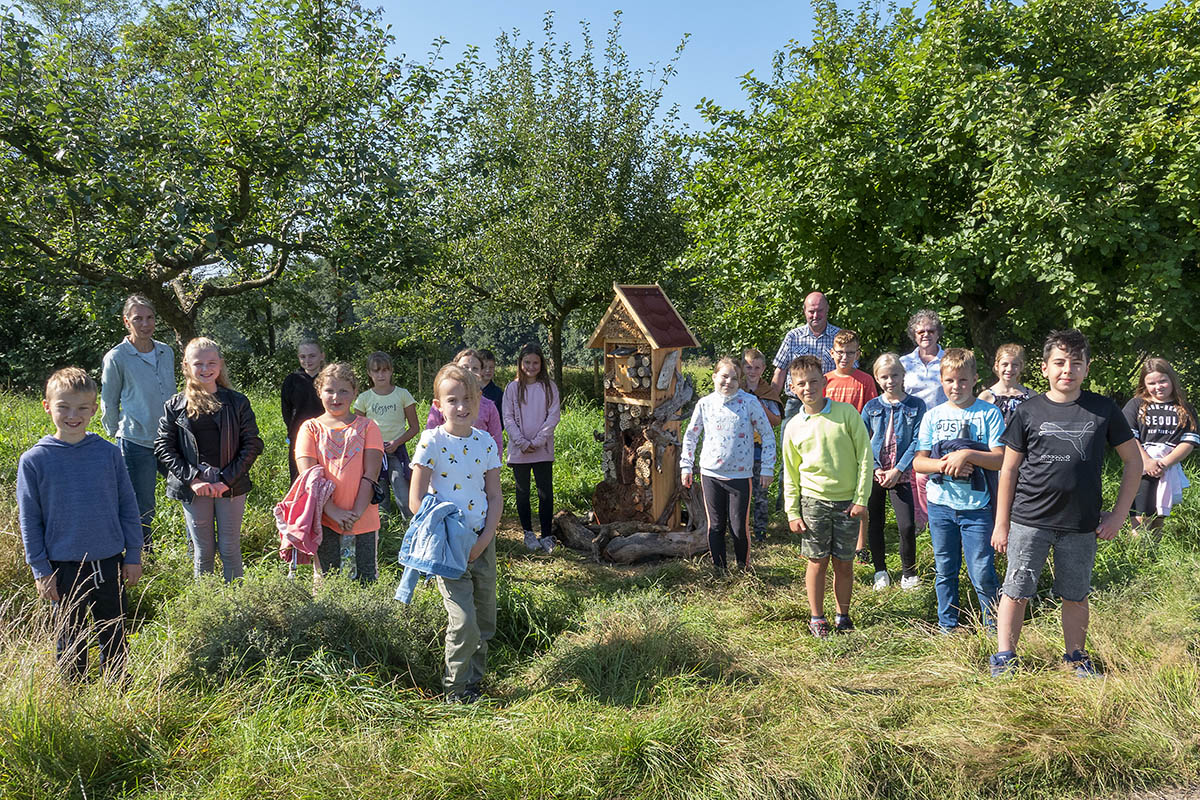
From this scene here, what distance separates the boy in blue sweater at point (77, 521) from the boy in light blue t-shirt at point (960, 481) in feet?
13.3

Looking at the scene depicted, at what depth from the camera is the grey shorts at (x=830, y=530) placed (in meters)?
4.10

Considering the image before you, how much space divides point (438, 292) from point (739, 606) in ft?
42.1

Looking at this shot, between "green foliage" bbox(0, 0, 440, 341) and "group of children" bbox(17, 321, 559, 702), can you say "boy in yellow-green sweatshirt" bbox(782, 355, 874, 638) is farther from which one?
"green foliage" bbox(0, 0, 440, 341)

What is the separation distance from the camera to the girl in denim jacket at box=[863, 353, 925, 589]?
4.68m

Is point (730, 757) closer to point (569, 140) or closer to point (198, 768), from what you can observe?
point (198, 768)

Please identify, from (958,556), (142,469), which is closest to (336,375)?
(142,469)

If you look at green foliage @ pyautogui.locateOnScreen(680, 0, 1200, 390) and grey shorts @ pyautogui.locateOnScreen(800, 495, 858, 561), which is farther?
green foliage @ pyautogui.locateOnScreen(680, 0, 1200, 390)

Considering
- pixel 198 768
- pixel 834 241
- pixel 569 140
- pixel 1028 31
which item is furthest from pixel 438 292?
pixel 198 768

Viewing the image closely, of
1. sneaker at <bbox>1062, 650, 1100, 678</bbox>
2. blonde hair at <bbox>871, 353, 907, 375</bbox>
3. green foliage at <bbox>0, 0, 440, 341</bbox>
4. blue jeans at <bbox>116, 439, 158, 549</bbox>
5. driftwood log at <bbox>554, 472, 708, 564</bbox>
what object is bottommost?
sneaker at <bbox>1062, 650, 1100, 678</bbox>

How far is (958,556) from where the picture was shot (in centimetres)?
406

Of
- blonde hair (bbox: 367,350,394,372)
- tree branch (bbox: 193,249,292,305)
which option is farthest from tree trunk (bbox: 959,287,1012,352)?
tree branch (bbox: 193,249,292,305)

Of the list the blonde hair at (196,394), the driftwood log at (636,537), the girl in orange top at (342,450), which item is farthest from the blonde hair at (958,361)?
the blonde hair at (196,394)

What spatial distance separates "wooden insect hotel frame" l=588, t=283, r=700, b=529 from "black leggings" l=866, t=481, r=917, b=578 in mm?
1702

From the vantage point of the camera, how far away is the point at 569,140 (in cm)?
1480
